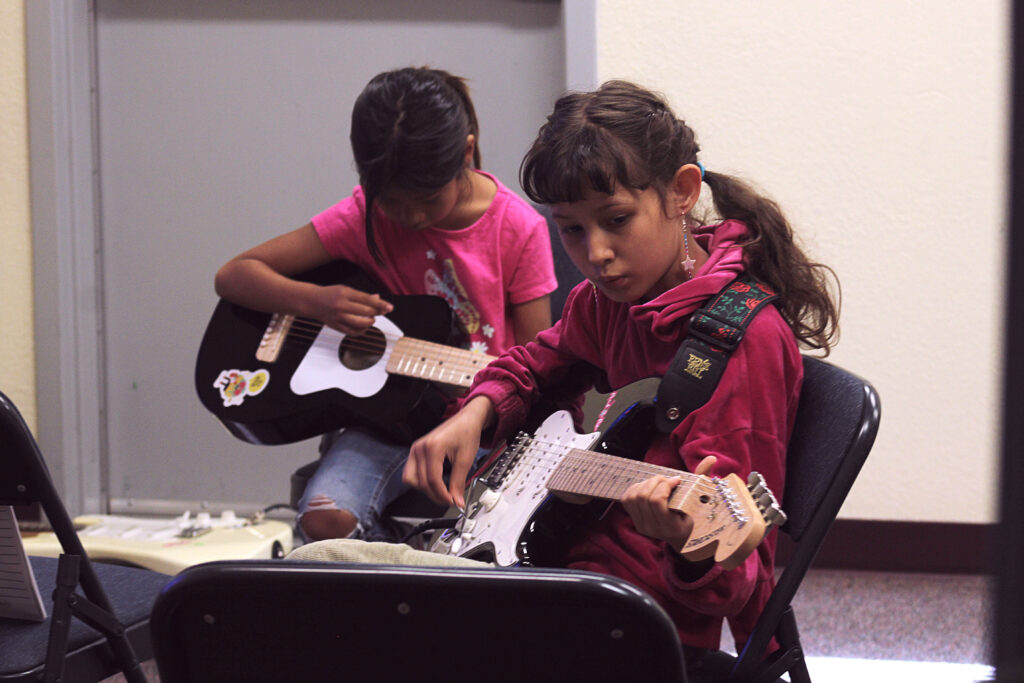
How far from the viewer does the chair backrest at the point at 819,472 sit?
1019 millimetres

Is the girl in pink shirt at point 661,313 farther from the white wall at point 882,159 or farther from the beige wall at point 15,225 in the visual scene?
the beige wall at point 15,225

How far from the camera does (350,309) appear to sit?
6.05 ft

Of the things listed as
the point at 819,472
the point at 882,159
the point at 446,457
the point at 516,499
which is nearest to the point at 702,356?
the point at 819,472

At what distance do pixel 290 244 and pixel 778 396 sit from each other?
1175 millimetres

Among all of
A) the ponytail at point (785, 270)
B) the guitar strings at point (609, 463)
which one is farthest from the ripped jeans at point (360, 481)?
the ponytail at point (785, 270)

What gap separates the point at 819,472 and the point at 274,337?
3.96ft

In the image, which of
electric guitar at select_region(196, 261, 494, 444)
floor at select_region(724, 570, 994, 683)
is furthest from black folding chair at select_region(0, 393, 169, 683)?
floor at select_region(724, 570, 994, 683)

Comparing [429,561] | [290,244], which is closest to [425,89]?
[290,244]

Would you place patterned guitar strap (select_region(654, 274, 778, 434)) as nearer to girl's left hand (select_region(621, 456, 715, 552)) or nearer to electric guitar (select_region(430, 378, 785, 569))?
electric guitar (select_region(430, 378, 785, 569))

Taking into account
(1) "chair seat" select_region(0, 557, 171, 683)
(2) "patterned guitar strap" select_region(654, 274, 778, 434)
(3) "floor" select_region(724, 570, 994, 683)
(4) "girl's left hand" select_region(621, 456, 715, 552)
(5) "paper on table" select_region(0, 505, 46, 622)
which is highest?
(2) "patterned guitar strap" select_region(654, 274, 778, 434)

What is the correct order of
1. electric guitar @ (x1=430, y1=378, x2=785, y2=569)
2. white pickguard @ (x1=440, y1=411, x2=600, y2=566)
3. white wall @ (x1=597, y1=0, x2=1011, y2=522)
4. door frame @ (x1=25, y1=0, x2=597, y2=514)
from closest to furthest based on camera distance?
1. electric guitar @ (x1=430, y1=378, x2=785, y2=569)
2. white pickguard @ (x1=440, y1=411, x2=600, y2=566)
3. white wall @ (x1=597, y1=0, x2=1011, y2=522)
4. door frame @ (x1=25, y1=0, x2=597, y2=514)

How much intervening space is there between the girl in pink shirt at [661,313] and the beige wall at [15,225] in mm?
2056

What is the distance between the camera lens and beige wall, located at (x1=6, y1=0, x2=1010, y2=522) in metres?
2.49

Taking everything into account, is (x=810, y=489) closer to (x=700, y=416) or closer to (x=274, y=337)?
(x=700, y=416)
